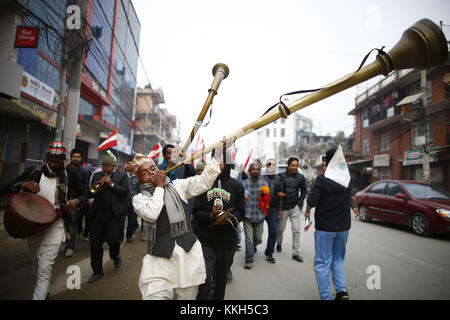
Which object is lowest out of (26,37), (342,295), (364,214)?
(342,295)

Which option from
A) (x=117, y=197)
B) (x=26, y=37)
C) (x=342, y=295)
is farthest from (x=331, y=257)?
(x=26, y=37)

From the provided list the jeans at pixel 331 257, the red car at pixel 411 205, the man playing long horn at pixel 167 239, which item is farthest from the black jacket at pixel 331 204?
the red car at pixel 411 205

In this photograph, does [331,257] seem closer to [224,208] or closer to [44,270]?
[224,208]

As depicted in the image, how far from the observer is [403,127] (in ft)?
56.2

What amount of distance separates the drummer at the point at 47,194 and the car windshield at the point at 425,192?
8.57 meters

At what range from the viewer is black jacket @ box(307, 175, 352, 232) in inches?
111

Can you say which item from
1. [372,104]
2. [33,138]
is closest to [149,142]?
[33,138]

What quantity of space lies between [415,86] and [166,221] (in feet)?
65.0

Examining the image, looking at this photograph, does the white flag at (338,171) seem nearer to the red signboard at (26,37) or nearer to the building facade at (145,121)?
the red signboard at (26,37)

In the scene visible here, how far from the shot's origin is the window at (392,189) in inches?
282

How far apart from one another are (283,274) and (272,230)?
34.0 inches

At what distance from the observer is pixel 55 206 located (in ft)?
9.09

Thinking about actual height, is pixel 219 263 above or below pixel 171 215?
below
